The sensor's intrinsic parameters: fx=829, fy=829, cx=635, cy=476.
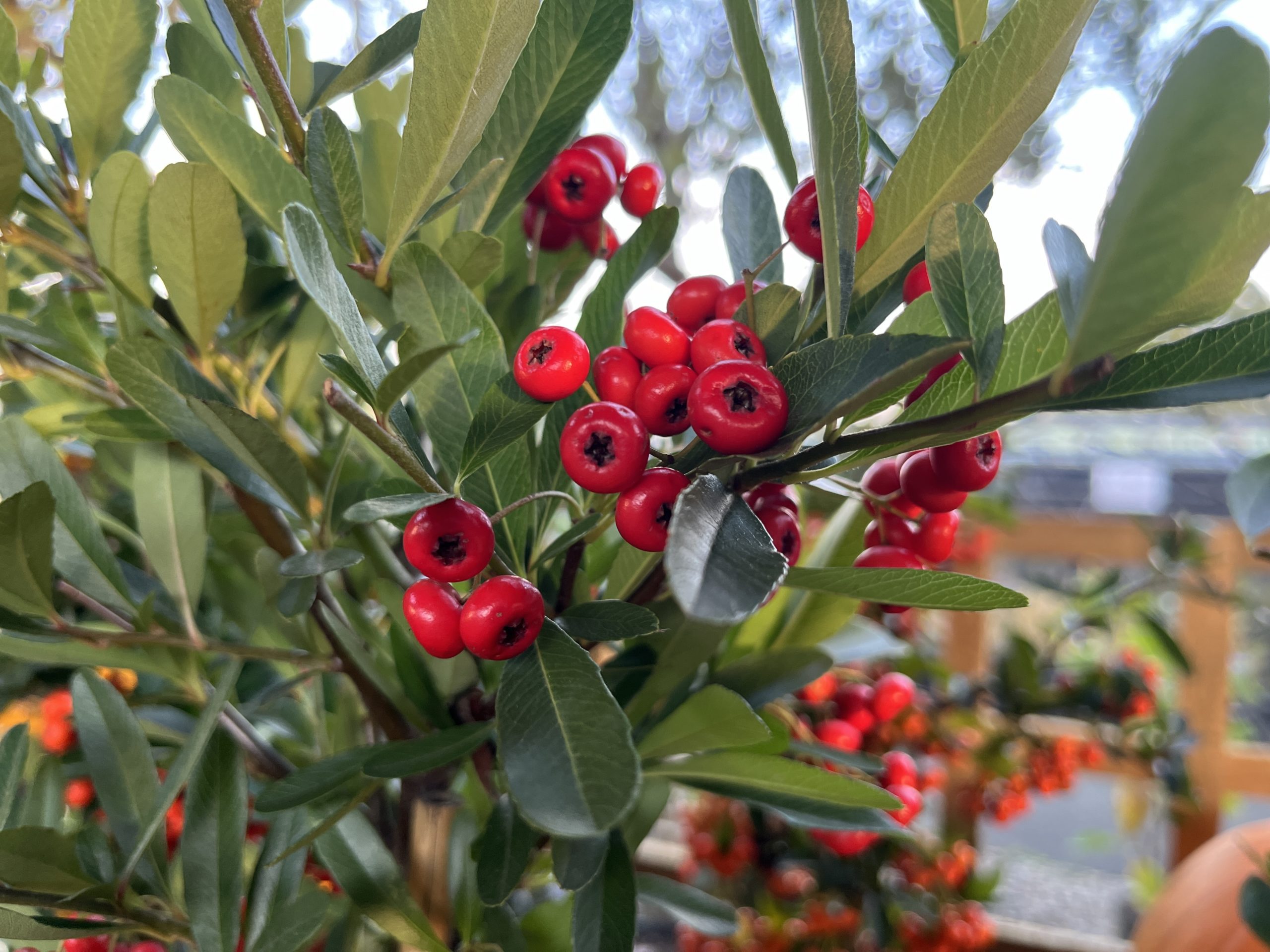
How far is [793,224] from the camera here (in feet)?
0.98

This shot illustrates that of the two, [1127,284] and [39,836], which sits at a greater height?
[1127,284]

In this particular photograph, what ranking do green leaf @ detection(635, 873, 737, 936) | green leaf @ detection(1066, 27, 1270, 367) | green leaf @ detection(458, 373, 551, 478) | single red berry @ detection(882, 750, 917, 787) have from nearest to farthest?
1. green leaf @ detection(1066, 27, 1270, 367)
2. green leaf @ detection(458, 373, 551, 478)
3. green leaf @ detection(635, 873, 737, 936)
4. single red berry @ detection(882, 750, 917, 787)

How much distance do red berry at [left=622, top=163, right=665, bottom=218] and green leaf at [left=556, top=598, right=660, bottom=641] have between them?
0.73 feet

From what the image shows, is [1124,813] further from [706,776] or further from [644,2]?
[644,2]

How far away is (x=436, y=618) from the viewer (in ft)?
0.92

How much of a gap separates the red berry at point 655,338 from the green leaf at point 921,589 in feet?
0.28

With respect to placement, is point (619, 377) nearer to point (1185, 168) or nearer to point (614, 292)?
point (614, 292)

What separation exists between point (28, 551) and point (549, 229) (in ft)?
0.88

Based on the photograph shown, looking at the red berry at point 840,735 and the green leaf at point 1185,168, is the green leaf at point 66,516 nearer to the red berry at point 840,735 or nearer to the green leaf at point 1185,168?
the green leaf at point 1185,168

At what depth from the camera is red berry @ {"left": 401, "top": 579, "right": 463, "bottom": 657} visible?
0.28 meters

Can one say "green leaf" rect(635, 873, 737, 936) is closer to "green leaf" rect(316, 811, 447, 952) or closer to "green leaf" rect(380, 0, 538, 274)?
"green leaf" rect(316, 811, 447, 952)

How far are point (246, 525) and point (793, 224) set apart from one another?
38 cm

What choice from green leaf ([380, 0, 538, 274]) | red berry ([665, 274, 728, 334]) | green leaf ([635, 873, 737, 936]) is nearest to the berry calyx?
red berry ([665, 274, 728, 334])

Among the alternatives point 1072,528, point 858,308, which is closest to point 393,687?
point 858,308
